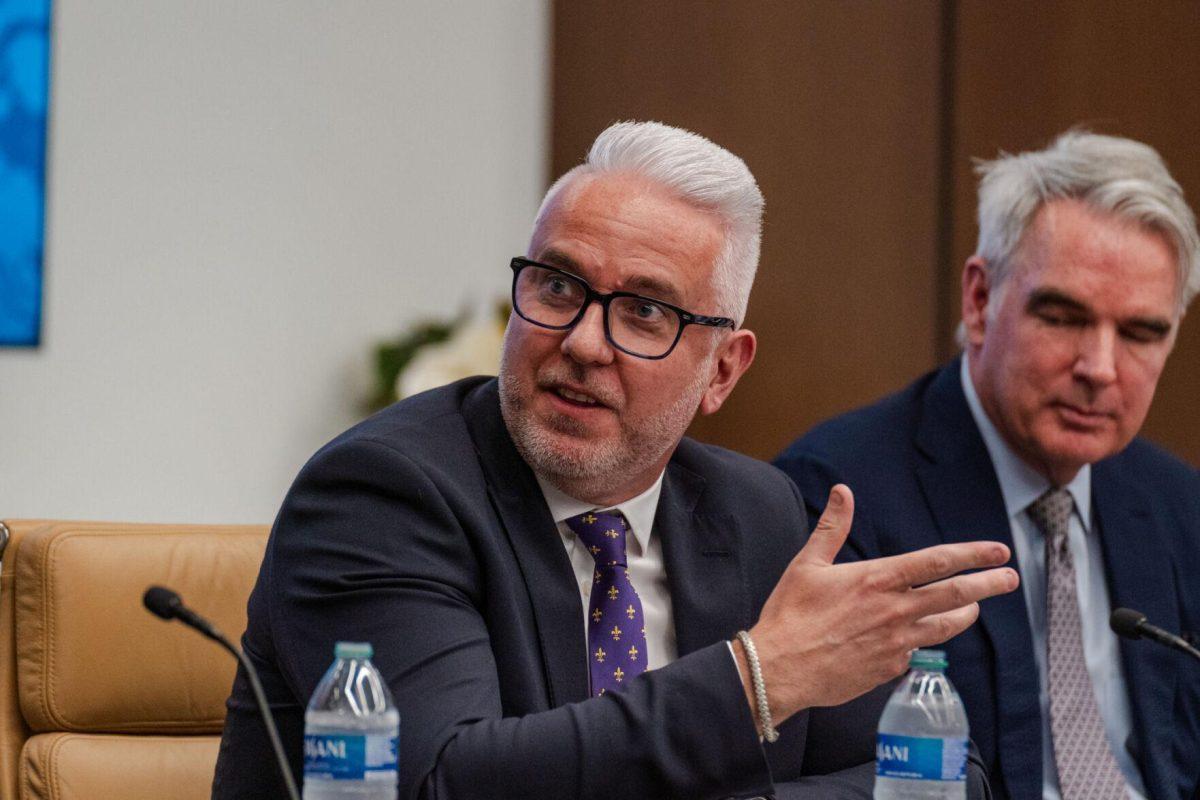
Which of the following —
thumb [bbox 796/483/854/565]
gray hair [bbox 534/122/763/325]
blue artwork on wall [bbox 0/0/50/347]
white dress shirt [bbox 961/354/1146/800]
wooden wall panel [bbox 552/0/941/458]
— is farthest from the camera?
wooden wall panel [bbox 552/0/941/458]

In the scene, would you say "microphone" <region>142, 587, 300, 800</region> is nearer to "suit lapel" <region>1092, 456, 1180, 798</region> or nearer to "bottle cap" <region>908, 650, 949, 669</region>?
"bottle cap" <region>908, 650, 949, 669</region>

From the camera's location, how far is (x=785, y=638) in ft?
5.23

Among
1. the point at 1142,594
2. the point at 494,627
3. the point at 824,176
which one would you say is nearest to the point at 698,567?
the point at 494,627

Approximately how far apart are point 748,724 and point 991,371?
1.23 metres

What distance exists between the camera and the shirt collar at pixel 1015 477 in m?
2.58

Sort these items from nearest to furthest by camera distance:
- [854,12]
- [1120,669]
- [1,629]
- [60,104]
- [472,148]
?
[1,629] → [1120,669] → [60,104] → [854,12] → [472,148]

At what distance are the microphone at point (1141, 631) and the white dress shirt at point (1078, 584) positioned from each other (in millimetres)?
722

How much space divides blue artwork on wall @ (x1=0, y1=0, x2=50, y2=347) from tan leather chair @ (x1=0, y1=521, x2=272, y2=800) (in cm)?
158

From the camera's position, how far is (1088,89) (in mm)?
3729

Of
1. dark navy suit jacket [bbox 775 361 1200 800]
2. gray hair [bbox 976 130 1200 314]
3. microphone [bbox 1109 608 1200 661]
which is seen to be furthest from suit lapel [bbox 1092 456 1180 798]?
microphone [bbox 1109 608 1200 661]

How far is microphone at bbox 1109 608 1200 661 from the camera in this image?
167cm

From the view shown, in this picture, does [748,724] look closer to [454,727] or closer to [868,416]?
[454,727]

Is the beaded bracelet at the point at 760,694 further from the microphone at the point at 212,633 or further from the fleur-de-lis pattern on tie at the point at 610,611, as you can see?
the microphone at the point at 212,633

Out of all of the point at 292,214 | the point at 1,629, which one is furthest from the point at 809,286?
the point at 1,629
